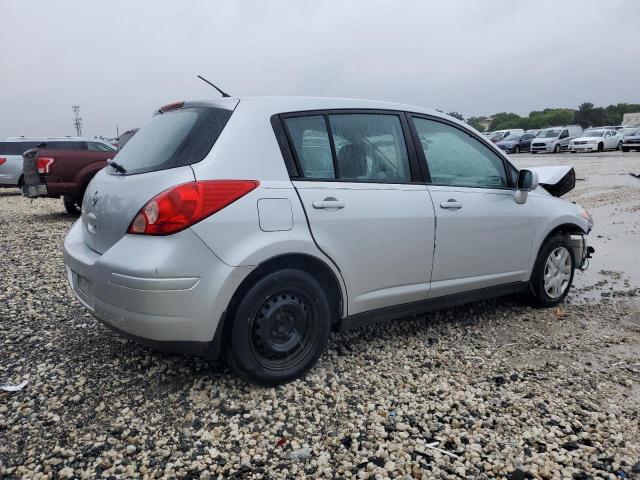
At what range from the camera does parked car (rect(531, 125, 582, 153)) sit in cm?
3381

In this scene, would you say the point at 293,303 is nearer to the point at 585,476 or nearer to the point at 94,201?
the point at 94,201

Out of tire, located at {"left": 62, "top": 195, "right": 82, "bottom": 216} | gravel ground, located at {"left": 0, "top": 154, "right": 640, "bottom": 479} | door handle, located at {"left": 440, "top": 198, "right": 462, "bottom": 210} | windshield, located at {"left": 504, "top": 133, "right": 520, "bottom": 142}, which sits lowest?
gravel ground, located at {"left": 0, "top": 154, "right": 640, "bottom": 479}

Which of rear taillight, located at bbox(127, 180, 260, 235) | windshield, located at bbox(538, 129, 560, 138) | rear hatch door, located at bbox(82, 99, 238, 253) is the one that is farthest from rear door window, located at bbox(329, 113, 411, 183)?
windshield, located at bbox(538, 129, 560, 138)

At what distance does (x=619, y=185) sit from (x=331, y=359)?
13.2 metres

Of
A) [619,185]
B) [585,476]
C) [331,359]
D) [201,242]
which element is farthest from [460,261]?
[619,185]

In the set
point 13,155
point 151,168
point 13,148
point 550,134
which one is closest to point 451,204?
point 151,168

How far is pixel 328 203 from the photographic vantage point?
10.1 feet

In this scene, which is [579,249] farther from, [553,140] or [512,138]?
[512,138]

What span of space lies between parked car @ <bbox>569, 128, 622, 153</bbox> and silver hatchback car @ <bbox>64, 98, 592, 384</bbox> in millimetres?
31912

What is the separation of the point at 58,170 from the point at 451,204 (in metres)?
8.27

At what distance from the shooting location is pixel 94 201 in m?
3.25

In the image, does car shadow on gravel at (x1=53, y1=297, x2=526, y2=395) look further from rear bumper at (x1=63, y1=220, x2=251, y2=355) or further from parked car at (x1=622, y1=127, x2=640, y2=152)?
parked car at (x1=622, y1=127, x2=640, y2=152)

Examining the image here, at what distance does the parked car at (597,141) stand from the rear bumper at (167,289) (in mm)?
33970

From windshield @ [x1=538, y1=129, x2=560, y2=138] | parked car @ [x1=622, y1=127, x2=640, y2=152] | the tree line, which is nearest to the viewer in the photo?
parked car @ [x1=622, y1=127, x2=640, y2=152]
